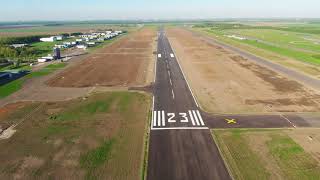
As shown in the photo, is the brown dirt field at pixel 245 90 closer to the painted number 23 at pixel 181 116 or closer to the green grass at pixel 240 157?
the painted number 23 at pixel 181 116

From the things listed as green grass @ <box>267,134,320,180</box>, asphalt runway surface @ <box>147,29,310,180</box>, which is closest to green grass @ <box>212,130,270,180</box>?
asphalt runway surface @ <box>147,29,310,180</box>

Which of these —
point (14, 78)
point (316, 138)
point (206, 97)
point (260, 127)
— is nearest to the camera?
point (316, 138)

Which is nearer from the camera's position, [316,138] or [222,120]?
[316,138]

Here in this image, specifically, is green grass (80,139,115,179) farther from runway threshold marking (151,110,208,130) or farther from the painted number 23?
the painted number 23

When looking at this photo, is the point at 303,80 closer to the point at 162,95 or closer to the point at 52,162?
the point at 162,95

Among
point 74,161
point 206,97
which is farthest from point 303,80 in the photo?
point 74,161

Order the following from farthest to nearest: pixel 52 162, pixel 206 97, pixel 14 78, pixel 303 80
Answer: pixel 14 78 < pixel 303 80 < pixel 206 97 < pixel 52 162

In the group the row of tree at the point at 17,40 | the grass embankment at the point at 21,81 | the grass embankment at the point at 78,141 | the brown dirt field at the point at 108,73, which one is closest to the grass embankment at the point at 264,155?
the grass embankment at the point at 78,141
